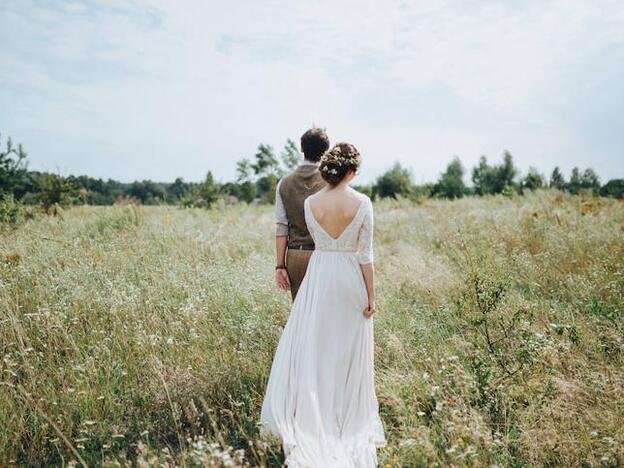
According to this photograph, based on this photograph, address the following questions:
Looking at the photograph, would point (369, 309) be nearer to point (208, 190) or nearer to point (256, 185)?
point (208, 190)

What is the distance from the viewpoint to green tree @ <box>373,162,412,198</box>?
34.4 m

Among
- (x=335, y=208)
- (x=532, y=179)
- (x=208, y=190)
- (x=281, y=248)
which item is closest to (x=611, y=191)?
(x=532, y=179)

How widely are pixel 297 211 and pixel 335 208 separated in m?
0.76

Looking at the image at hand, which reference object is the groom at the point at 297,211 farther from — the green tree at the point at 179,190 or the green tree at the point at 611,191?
the green tree at the point at 611,191

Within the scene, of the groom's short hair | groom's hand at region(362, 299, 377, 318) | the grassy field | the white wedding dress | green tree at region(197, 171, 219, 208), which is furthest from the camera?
green tree at region(197, 171, 219, 208)

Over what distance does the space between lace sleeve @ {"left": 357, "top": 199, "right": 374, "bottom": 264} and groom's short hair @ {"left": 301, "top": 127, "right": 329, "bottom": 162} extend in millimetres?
889

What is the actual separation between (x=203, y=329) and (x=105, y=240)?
489 centimetres

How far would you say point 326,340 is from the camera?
147 inches

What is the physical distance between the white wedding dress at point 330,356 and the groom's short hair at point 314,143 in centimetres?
69

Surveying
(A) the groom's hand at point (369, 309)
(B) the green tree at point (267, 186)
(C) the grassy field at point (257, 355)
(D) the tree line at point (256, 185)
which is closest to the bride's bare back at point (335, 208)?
(A) the groom's hand at point (369, 309)

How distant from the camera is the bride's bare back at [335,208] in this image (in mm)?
3631

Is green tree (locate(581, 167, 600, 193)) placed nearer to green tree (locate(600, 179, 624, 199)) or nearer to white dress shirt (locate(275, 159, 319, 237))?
green tree (locate(600, 179, 624, 199))

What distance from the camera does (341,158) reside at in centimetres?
356

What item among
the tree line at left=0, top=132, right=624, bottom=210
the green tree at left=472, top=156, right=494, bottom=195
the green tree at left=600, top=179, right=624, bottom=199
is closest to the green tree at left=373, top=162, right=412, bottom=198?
the tree line at left=0, top=132, right=624, bottom=210
